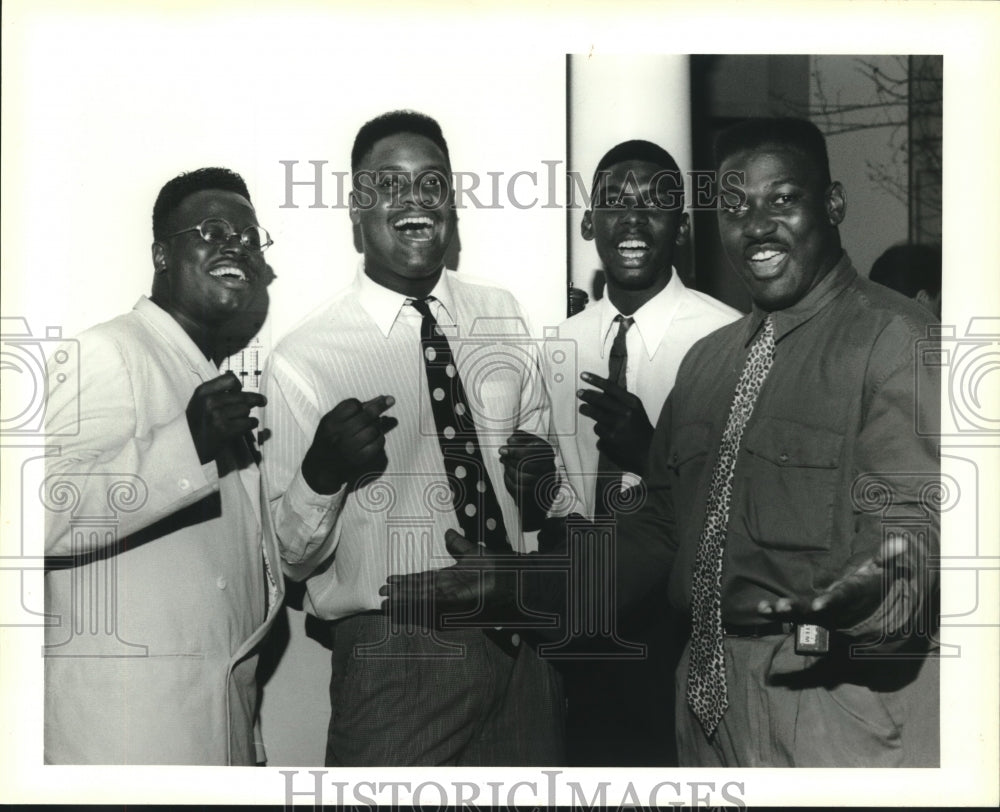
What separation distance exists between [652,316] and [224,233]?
4.22 feet

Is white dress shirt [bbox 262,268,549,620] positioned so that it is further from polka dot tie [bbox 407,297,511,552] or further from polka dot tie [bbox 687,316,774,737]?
polka dot tie [bbox 687,316,774,737]

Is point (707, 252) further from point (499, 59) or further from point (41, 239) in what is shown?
point (41, 239)

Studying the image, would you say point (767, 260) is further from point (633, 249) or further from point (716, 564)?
point (716, 564)

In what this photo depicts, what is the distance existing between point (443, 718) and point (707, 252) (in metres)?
1.57

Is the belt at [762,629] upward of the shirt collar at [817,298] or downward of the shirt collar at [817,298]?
downward

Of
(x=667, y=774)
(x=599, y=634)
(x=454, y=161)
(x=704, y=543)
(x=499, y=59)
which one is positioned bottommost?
(x=667, y=774)

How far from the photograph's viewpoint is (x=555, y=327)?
422 cm

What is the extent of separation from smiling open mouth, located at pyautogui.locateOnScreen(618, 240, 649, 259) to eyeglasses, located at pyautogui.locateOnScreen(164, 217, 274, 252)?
1.05 metres

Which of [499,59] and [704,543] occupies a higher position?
[499,59]

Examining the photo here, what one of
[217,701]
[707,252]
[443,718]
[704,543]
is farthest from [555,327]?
[217,701]

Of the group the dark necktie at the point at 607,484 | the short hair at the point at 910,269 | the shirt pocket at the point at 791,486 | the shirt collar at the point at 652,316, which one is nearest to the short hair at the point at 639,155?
the shirt collar at the point at 652,316

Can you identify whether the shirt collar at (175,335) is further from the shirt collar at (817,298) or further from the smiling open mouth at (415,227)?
the shirt collar at (817,298)

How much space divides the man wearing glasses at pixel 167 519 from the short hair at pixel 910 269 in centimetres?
181

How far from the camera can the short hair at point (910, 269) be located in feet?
13.7
